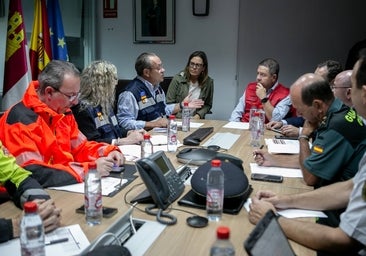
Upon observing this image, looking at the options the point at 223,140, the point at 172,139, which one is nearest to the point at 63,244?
the point at 172,139

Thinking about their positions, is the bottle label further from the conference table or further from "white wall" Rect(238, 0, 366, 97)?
"white wall" Rect(238, 0, 366, 97)

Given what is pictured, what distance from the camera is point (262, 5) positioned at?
4.64 meters

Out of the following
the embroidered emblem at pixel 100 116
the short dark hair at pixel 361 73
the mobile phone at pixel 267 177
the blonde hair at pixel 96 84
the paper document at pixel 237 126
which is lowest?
the paper document at pixel 237 126

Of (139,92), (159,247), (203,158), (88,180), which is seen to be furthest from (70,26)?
(159,247)

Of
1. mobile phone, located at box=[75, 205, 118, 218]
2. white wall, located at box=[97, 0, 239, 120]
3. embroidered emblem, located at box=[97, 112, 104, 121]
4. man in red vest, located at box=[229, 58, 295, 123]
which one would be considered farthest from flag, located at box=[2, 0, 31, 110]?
mobile phone, located at box=[75, 205, 118, 218]

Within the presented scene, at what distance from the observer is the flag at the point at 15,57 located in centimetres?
339

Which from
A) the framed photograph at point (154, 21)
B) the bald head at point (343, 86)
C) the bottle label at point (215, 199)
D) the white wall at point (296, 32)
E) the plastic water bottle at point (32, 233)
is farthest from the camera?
the framed photograph at point (154, 21)

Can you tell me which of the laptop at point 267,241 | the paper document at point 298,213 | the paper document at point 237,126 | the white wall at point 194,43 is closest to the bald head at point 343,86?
the paper document at point 237,126

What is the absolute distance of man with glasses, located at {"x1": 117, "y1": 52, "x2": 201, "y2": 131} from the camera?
3.16 metres

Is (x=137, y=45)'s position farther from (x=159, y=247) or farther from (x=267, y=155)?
(x=159, y=247)

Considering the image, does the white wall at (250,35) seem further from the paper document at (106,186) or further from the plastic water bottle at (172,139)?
the paper document at (106,186)

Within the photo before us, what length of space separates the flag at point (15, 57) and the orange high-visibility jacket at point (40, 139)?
5.22ft

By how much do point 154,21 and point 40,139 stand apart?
11.5 feet

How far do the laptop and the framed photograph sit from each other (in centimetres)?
418
